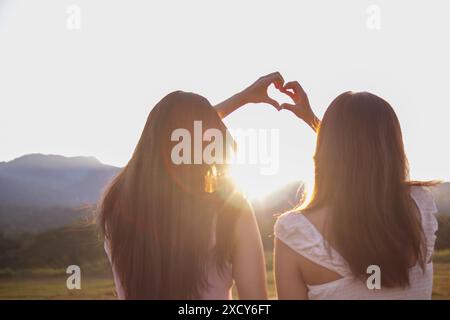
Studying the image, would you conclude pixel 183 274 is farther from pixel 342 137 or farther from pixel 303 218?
pixel 342 137

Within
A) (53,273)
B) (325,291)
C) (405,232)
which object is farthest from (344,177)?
(53,273)

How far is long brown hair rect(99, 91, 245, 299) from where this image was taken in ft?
8.51

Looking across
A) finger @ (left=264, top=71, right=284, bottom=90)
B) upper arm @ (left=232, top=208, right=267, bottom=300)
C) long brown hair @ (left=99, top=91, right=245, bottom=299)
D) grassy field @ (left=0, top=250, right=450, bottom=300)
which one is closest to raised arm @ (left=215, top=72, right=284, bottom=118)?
finger @ (left=264, top=71, right=284, bottom=90)

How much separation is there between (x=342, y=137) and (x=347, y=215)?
0.41 meters

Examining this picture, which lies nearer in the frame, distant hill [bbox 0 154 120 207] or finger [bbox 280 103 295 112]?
finger [bbox 280 103 295 112]

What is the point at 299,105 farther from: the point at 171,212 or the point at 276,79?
the point at 171,212

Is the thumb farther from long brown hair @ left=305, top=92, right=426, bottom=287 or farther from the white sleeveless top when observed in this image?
the white sleeveless top

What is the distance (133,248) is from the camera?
8.79 ft

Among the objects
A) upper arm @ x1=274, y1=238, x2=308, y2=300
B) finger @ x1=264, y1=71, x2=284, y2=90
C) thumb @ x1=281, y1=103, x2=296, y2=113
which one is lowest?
upper arm @ x1=274, y1=238, x2=308, y2=300

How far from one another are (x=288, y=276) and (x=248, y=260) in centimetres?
25

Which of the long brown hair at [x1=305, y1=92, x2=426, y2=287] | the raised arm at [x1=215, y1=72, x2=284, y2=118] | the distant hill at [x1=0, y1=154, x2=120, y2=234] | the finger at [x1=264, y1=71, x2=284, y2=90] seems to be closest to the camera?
the long brown hair at [x1=305, y1=92, x2=426, y2=287]

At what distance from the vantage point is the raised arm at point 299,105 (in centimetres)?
369

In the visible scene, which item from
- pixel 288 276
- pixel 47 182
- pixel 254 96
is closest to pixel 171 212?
pixel 288 276

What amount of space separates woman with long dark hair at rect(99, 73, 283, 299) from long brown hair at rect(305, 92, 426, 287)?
44cm
